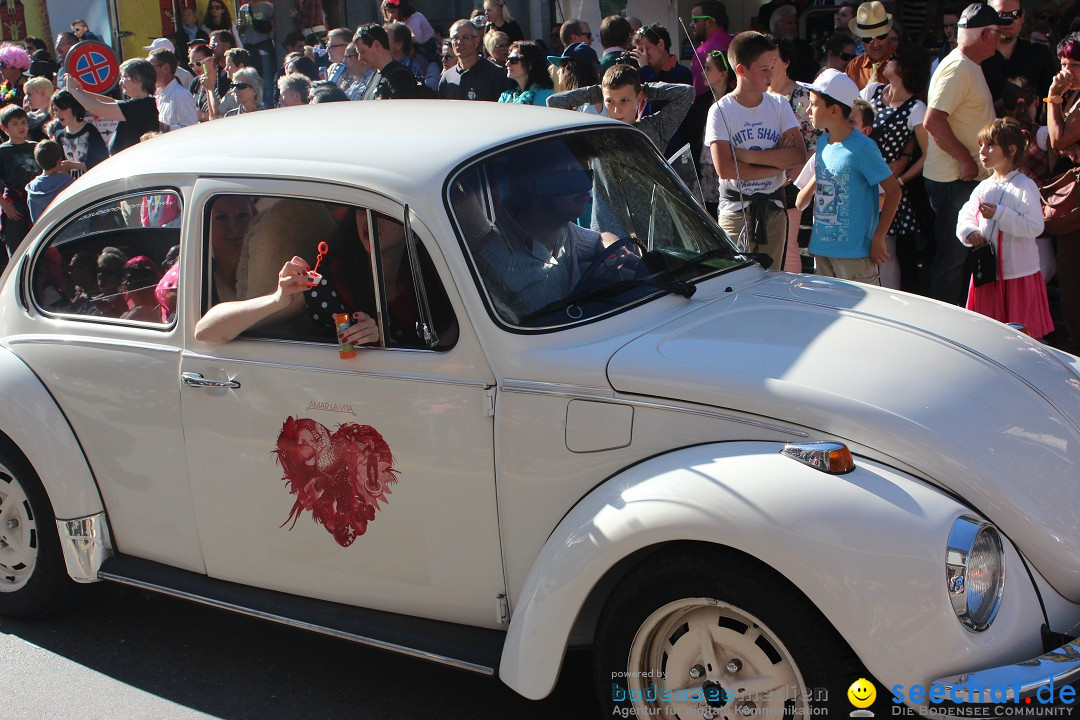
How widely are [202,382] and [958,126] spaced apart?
5383 mm

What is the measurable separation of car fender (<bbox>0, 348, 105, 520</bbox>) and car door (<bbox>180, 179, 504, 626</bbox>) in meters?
0.56

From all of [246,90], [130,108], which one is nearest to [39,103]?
[130,108]

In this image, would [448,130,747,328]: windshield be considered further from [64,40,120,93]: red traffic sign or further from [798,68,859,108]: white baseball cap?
[64,40,120,93]: red traffic sign

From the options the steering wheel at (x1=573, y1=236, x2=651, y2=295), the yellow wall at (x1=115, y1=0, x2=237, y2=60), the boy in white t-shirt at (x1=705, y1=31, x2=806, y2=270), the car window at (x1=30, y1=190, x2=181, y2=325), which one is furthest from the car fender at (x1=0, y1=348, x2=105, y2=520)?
the yellow wall at (x1=115, y1=0, x2=237, y2=60)

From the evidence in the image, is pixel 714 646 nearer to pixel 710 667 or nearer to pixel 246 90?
pixel 710 667

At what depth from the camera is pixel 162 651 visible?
4.30 meters

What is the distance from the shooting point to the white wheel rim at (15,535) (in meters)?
4.35

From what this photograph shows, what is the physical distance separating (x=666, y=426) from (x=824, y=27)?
983 cm

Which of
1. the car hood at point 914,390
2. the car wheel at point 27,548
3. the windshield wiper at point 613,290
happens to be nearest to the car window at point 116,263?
the car wheel at point 27,548

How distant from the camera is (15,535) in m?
4.44

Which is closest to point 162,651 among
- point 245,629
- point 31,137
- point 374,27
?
point 245,629

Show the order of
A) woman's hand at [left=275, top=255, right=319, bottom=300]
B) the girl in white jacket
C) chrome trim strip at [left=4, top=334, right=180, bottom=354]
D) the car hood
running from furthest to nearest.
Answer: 1. the girl in white jacket
2. chrome trim strip at [left=4, top=334, right=180, bottom=354]
3. woman's hand at [left=275, top=255, right=319, bottom=300]
4. the car hood

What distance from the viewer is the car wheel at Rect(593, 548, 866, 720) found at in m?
2.83

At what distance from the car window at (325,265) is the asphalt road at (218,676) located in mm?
1287
